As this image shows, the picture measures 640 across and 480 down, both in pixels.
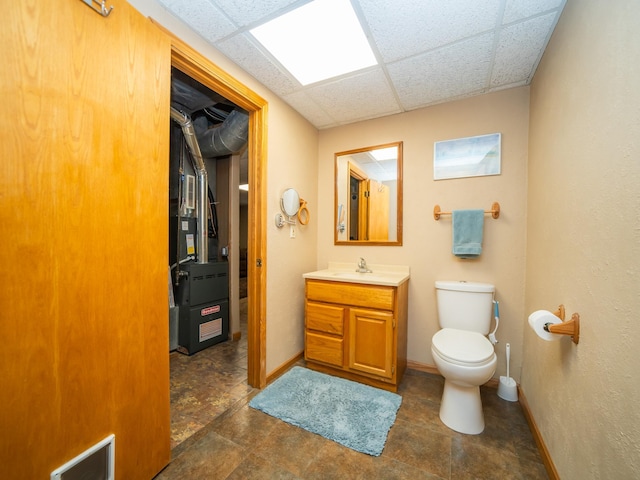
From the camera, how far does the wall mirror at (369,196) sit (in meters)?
2.30

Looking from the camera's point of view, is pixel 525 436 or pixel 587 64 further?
pixel 525 436

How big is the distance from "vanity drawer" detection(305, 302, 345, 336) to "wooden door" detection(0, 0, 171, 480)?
3.71 ft

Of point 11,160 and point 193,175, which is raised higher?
point 193,175

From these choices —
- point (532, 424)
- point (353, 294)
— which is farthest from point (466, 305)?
point (353, 294)

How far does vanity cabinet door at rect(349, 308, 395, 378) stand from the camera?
1850mm

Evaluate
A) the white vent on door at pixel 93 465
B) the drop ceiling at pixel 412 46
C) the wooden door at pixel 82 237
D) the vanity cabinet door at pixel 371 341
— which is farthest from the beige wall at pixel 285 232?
the white vent on door at pixel 93 465

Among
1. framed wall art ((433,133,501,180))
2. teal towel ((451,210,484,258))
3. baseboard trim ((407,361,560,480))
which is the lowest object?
baseboard trim ((407,361,560,480))

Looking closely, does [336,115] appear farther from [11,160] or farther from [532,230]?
[11,160]

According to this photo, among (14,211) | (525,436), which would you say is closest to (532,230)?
(525,436)

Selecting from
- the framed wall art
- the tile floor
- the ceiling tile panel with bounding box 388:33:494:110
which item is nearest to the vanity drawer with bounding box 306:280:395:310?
the tile floor

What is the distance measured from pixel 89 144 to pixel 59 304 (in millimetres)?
581

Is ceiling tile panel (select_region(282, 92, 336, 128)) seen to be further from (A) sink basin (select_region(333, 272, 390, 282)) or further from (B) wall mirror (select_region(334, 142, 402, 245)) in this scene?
(A) sink basin (select_region(333, 272, 390, 282))

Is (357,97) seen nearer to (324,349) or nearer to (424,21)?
(424,21)

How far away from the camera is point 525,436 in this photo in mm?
1433
